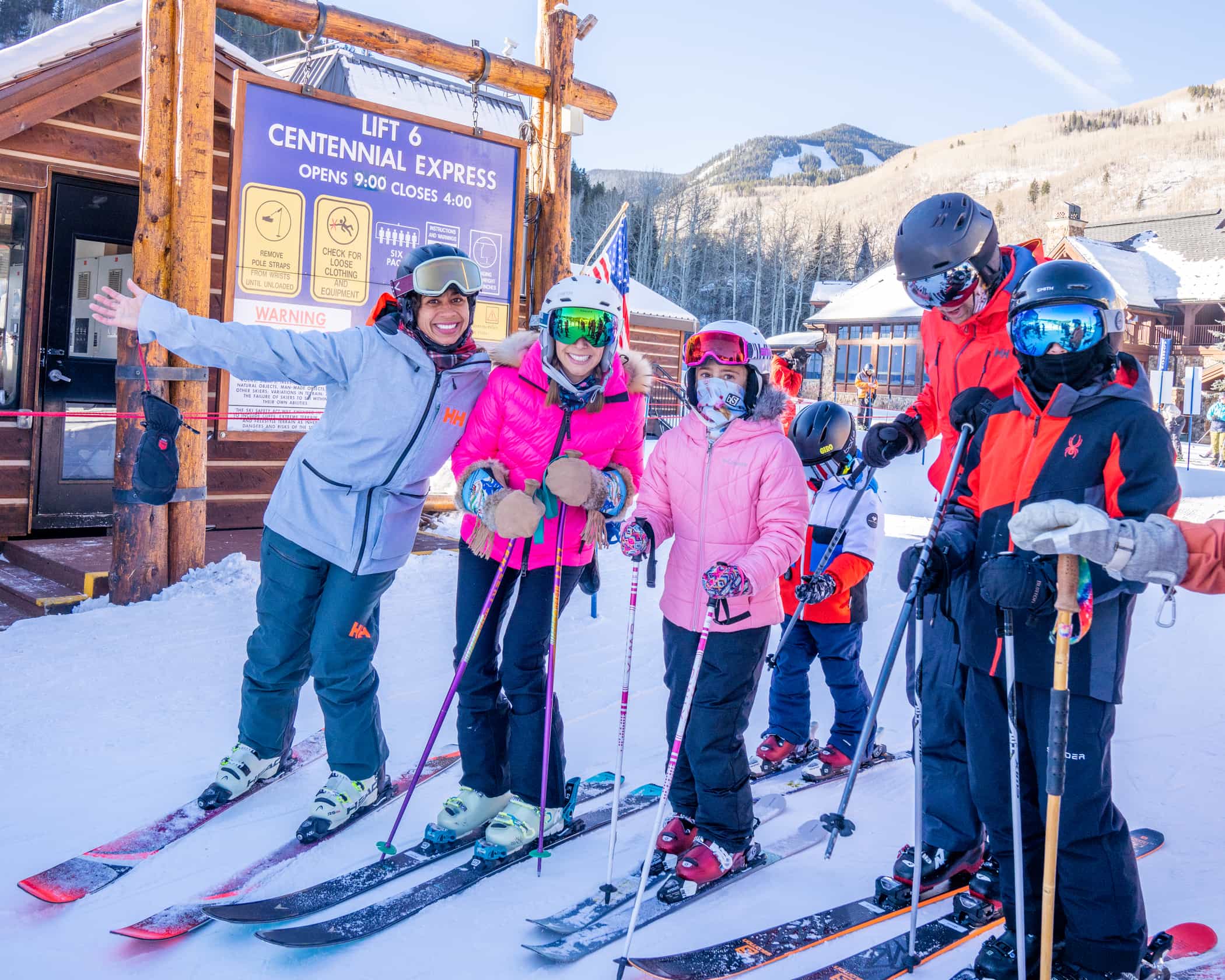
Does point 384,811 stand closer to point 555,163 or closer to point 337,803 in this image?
point 337,803

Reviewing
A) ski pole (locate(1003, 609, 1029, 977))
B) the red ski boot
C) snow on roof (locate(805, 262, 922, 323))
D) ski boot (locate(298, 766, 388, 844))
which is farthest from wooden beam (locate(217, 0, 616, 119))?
snow on roof (locate(805, 262, 922, 323))

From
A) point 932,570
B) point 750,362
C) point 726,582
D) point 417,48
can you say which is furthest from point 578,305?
point 417,48

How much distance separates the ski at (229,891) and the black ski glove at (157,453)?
1.45m

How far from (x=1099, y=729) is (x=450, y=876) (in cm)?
194

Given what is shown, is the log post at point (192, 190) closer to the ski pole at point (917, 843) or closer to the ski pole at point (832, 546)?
the ski pole at point (832, 546)

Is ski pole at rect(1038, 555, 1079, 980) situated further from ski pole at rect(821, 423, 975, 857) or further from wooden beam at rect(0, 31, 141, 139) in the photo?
Answer: wooden beam at rect(0, 31, 141, 139)

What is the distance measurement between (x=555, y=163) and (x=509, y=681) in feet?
18.5

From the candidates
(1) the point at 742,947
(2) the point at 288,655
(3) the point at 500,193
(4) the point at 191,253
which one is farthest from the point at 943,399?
(3) the point at 500,193

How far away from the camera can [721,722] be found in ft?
9.66

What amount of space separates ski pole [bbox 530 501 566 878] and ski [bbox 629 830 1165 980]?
0.64 meters

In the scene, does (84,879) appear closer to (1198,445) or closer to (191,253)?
(191,253)

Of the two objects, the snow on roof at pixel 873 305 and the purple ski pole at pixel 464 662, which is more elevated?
the snow on roof at pixel 873 305

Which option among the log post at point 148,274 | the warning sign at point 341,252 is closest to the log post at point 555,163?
the warning sign at point 341,252

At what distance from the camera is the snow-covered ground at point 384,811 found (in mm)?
2566
